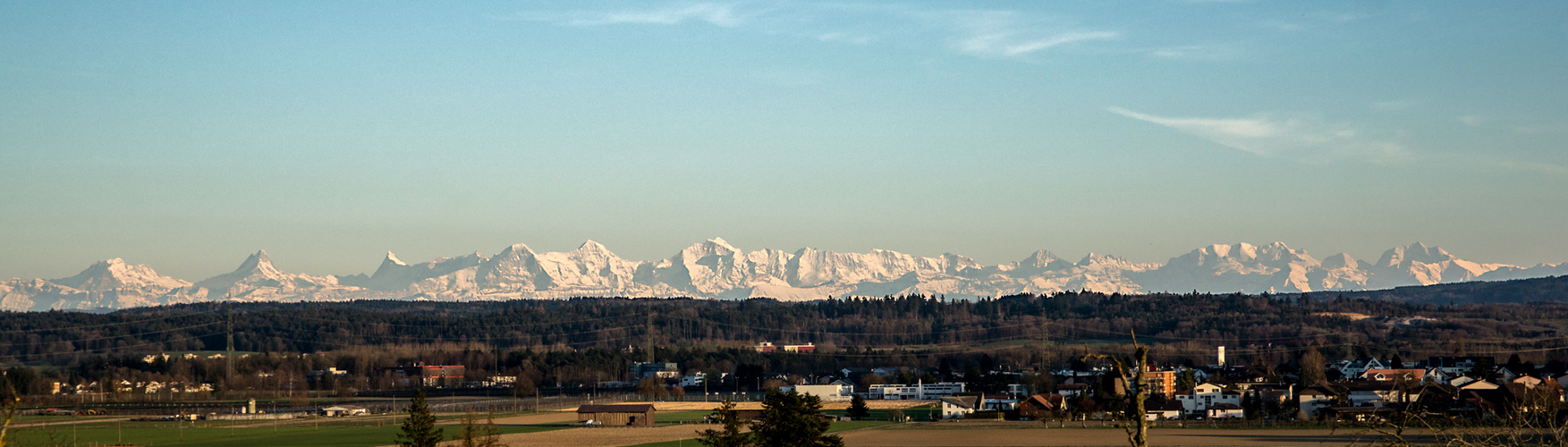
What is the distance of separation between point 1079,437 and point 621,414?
4096cm

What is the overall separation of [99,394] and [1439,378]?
151m

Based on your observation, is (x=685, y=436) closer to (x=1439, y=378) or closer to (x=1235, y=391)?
(x=1235, y=391)

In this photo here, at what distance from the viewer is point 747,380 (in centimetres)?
18388

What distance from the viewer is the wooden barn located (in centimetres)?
11038

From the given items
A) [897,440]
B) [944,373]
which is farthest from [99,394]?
[897,440]

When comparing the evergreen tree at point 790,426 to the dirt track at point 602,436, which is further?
the dirt track at point 602,436

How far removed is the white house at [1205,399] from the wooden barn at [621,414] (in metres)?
43.9

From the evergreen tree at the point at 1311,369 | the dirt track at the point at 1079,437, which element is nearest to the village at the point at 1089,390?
the evergreen tree at the point at 1311,369

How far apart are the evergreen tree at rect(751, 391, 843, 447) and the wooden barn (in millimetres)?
55741

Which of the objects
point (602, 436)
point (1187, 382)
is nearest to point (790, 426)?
point (602, 436)

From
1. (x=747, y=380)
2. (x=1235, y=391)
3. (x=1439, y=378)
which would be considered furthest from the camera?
(x=747, y=380)

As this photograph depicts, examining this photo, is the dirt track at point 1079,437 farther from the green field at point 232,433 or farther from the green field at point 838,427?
the green field at point 232,433

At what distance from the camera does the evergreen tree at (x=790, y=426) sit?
53.7 meters

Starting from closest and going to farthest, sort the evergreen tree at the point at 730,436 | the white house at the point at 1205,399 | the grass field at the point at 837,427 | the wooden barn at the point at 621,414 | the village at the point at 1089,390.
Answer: the evergreen tree at the point at 730,436 < the grass field at the point at 837,427 < the village at the point at 1089,390 < the wooden barn at the point at 621,414 < the white house at the point at 1205,399
